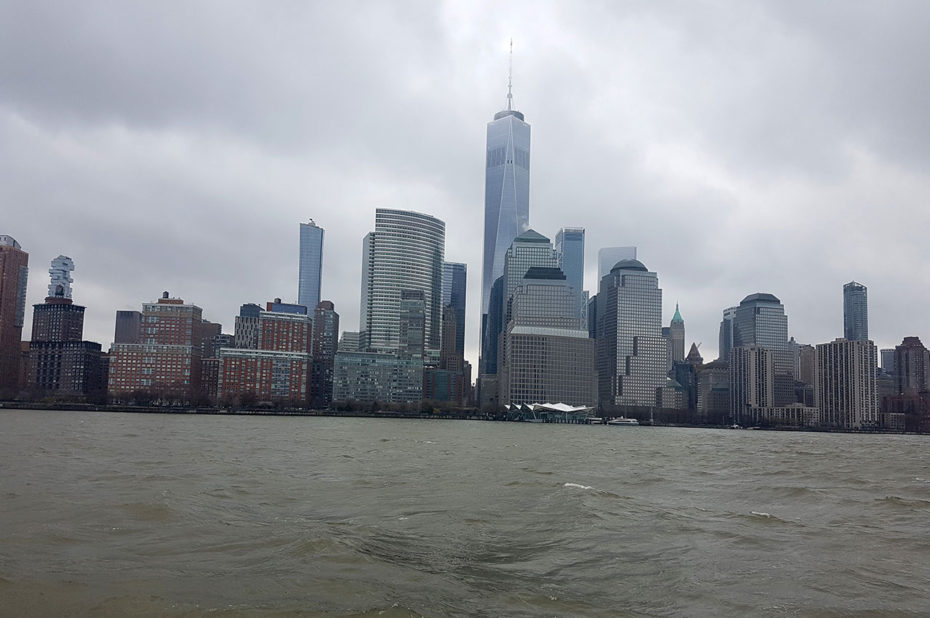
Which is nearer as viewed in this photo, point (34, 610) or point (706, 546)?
point (34, 610)

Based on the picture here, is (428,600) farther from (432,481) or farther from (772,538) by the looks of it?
(432,481)

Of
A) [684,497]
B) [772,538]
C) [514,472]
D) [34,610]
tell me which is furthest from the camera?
[514,472]

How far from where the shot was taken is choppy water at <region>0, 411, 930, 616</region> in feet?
50.9

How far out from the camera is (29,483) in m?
32.3

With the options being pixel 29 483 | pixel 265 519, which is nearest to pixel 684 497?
pixel 265 519

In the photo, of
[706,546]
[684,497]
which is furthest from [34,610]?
[684,497]

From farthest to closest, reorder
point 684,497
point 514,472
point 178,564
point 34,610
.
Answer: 1. point 514,472
2. point 684,497
3. point 178,564
4. point 34,610

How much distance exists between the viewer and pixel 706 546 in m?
22.5

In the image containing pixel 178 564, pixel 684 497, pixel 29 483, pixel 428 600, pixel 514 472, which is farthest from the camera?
pixel 514 472

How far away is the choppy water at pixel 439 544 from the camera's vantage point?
50.9ft

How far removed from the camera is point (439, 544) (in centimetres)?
2153

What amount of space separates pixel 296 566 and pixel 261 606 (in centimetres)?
356

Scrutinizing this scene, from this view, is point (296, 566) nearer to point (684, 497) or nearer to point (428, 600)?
point (428, 600)

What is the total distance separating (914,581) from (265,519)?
20.3 meters
